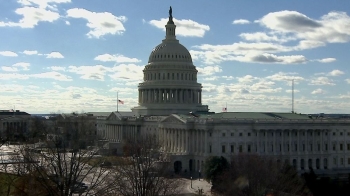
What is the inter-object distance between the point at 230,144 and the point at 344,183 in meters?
27.4

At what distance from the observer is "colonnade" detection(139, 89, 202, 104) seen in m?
156

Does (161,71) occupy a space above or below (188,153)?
above

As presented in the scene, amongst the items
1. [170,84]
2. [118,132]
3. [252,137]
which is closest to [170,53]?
[170,84]

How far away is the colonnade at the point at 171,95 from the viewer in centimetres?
15638

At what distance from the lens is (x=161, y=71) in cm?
15712

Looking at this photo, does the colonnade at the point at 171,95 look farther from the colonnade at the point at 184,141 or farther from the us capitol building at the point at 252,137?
the colonnade at the point at 184,141

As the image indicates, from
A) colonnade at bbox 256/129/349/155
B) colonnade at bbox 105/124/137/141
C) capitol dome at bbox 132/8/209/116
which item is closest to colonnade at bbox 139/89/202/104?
capitol dome at bbox 132/8/209/116

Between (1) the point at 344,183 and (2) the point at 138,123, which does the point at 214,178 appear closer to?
(1) the point at 344,183

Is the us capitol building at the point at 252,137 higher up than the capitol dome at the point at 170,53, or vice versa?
the capitol dome at the point at 170,53

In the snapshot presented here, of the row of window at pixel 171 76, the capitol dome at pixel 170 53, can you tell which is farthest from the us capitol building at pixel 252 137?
the capitol dome at pixel 170 53

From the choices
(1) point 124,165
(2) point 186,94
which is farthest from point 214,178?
(2) point 186,94

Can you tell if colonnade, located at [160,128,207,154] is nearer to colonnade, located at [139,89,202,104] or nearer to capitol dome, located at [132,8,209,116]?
capitol dome, located at [132,8,209,116]

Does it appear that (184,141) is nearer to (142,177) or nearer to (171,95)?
(171,95)

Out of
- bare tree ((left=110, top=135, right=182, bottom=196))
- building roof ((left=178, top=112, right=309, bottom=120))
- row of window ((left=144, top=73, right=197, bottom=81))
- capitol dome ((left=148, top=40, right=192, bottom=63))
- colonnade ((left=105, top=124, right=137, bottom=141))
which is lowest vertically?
bare tree ((left=110, top=135, right=182, bottom=196))
